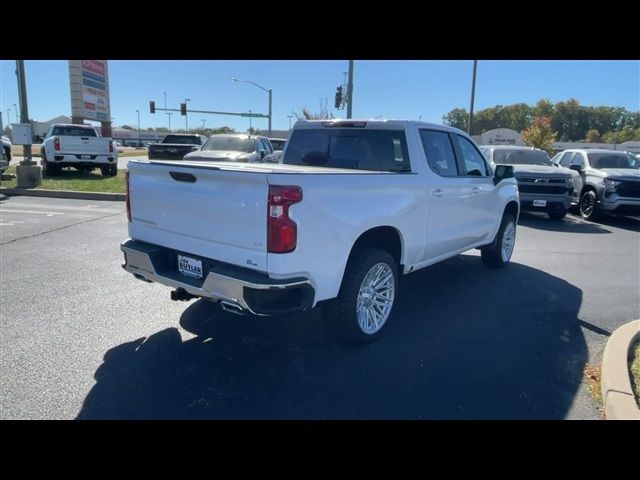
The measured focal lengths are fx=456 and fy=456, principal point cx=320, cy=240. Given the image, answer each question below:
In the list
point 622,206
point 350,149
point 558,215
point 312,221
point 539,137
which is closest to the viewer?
point 312,221

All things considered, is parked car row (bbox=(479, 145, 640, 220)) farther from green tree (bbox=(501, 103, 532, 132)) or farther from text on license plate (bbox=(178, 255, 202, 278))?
green tree (bbox=(501, 103, 532, 132))

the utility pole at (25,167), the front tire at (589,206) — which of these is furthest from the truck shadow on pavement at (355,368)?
the utility pole at (25,167)

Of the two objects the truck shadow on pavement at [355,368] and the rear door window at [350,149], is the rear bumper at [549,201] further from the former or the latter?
the rear door window at [350,149]

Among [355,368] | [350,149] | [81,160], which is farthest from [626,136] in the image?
[355,368]

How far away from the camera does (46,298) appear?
4.91 m

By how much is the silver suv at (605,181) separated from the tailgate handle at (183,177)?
11211 mm

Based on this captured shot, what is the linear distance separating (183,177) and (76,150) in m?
14.7

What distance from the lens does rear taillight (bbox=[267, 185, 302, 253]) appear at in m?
3.07

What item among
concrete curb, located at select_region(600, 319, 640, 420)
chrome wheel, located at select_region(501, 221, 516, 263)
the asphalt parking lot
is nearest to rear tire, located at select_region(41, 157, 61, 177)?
the asphalt parking lot

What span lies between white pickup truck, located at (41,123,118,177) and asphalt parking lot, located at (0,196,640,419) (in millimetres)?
10770

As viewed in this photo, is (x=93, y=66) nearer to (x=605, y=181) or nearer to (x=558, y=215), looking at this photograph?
(x=558, y=215)

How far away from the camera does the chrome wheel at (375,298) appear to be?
12.9 ft

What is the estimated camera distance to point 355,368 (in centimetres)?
365
